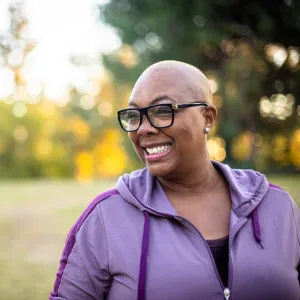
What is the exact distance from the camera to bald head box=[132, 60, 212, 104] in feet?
6.10

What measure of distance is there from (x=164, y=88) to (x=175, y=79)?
7cm

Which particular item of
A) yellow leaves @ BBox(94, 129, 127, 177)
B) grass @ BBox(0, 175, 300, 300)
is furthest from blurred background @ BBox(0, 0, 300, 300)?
yellow leaves @ BBox(94, 129, 127, 177)

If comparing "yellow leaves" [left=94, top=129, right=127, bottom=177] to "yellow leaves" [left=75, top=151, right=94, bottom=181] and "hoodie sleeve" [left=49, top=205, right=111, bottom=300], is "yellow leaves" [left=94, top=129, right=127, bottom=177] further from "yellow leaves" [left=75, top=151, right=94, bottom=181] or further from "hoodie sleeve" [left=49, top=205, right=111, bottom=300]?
"hoodie sleeve" [left=49, top=205, right=111, bottom=300]

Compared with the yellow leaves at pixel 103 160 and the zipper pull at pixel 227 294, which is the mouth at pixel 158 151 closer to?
the zipper pull at pixel 227 294

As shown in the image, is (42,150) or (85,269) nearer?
(85,269)

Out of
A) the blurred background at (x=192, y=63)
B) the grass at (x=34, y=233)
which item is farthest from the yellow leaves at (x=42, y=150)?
the grass at (x=34, y=233)

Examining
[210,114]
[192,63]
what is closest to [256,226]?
[210,114]

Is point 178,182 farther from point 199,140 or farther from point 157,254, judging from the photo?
point 157,254

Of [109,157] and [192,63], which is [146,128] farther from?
[109,157]

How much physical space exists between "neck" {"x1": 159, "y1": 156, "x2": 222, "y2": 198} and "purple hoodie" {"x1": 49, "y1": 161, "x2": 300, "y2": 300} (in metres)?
0.12

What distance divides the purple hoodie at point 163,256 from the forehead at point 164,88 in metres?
0.40

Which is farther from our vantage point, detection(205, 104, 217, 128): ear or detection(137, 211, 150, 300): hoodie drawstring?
detection(205, 104, 217, 128): ear

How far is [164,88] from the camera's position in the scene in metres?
1.85

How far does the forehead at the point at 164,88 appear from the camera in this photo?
184cm
